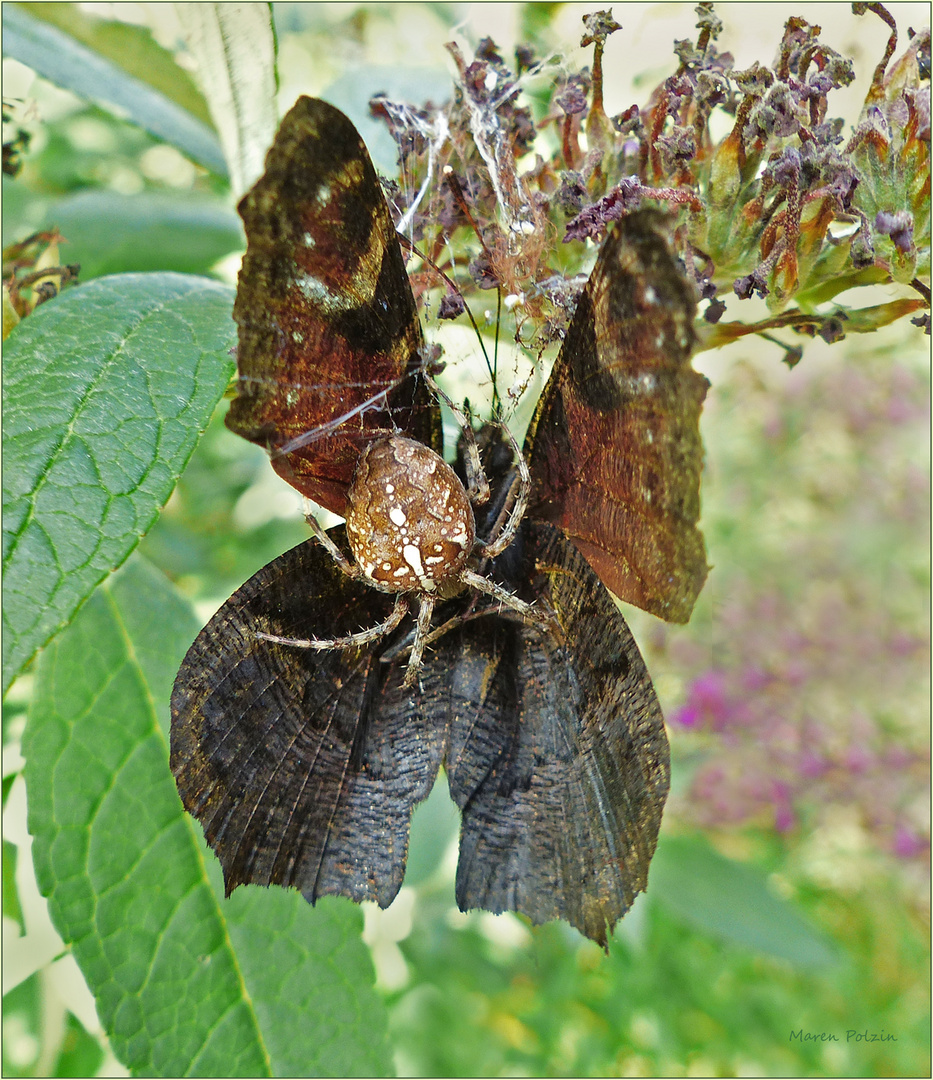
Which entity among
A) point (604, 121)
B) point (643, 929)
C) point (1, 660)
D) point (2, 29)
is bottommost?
point (643, 929)

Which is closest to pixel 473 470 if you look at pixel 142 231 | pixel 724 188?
pixel 724 188

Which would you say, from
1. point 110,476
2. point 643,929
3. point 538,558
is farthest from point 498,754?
point 643,929

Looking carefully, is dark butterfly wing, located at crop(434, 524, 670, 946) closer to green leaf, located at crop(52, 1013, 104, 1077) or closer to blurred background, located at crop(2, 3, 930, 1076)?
blurred background, located at crop(2, 3, 930, 1076)

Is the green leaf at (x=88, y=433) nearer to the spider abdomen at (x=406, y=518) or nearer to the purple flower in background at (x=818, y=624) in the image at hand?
the spider abdomen at (x=406, y=518)

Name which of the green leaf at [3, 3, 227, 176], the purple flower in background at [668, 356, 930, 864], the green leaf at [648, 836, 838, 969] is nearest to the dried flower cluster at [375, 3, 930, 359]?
the green leaf at [3, 3, 227, 176]

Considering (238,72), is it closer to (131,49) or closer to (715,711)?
(131,49)

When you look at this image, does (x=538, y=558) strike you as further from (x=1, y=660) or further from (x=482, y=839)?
(x=1, y=660)
